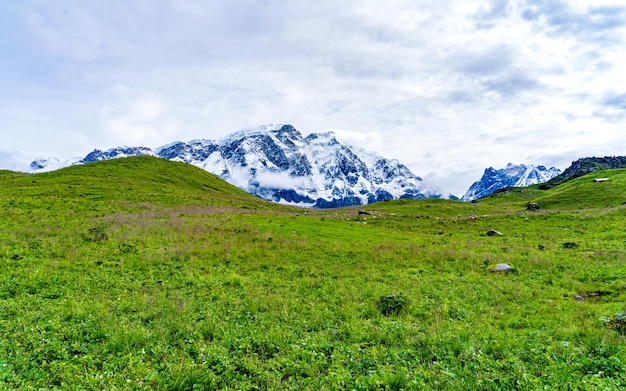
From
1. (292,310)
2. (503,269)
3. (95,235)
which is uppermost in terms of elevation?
(95,235)

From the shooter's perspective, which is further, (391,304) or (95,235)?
(95,235)

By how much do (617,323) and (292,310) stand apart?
1198 cm

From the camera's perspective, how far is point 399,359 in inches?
362

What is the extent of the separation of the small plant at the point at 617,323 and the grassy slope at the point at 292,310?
317 millimetres

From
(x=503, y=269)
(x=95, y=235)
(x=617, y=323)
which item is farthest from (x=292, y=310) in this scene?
(x=95, y=235)

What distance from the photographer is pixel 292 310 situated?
13.5 meters

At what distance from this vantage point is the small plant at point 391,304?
13.8 meters

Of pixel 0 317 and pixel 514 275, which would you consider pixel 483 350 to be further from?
pixel 0 317

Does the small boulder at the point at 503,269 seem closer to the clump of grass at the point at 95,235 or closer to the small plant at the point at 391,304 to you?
the small plant at the point at 391,304

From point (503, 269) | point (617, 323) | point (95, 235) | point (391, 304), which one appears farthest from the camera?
point (95, 235)

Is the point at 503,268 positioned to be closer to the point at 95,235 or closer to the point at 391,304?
the point at 391,304

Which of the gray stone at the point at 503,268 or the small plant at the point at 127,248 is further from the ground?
the small plant at the point at 127,248

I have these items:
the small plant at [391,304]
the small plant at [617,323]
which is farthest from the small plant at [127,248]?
the small plant at [617,323]

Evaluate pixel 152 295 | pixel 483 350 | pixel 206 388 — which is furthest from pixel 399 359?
pixel 152 295
